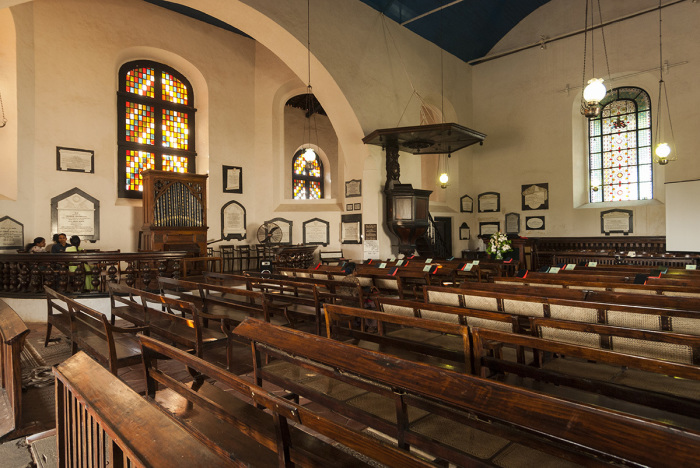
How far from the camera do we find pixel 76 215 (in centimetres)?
859

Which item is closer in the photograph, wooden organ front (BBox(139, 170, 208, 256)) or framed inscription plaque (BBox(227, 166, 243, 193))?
wooden organ front (BBox(139, 170, 208, 256))

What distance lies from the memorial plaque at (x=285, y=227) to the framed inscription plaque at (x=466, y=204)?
553 cm

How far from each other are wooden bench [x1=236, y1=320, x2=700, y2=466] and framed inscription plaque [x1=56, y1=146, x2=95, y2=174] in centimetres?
853

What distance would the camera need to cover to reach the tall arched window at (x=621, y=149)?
11.0 meters

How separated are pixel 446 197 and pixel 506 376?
1138 cm

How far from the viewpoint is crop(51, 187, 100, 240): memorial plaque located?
8391 mm

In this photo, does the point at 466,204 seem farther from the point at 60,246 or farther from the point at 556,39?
the point at 60,246

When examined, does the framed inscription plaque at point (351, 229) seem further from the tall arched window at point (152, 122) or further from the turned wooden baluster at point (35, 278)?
the turned wooden baluster at point (35, 278)

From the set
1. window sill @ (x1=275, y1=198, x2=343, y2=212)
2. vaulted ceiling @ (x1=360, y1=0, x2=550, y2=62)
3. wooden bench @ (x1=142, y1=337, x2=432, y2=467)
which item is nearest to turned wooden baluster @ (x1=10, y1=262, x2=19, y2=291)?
wooden bench @ (x1=142, y1=337, x2=432, y2=467)

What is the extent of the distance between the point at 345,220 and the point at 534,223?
591 centimetres

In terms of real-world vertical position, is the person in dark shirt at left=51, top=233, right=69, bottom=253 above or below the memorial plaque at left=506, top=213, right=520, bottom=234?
below

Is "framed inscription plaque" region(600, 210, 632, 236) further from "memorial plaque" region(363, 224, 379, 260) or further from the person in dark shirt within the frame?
the person in dark shirt

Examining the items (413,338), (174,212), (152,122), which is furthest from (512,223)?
(413,338)

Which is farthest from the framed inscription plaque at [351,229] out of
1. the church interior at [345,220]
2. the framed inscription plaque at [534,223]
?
the framed inscription plaque at [534,223]
